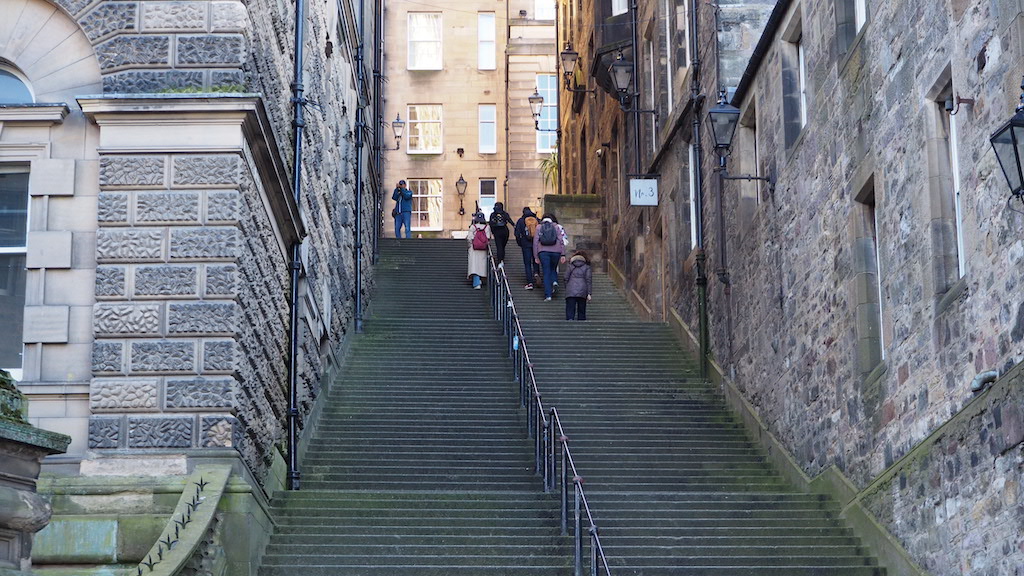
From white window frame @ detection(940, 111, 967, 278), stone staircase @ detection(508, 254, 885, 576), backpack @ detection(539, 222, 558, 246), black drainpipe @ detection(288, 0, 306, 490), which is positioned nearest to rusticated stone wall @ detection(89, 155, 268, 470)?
black drainpipe @ detection(288, 0, 306, 490)

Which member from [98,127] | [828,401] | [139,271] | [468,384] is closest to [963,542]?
[828,401]

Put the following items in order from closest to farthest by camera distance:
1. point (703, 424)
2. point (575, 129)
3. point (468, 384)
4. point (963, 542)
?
1. point (963, 542)
2. point (703, 424)
3. point (468, 384)
4. point (575, 129)

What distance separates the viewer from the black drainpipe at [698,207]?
21.6 metres

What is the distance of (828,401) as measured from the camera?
1567 centimetres

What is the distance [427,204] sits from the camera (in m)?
45.7

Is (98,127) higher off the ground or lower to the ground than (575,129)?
lower

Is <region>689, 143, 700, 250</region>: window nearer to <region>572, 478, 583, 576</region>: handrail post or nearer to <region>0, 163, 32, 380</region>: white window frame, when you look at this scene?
<region>572, 478, 583, 576</region>: handrail post

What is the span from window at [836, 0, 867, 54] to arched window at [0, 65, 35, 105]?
7.69 m

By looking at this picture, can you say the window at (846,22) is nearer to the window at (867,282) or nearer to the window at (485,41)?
the window at (867,282)

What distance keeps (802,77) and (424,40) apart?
102 ft

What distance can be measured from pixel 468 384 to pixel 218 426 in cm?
728

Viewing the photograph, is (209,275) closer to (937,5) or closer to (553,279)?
(937,5)

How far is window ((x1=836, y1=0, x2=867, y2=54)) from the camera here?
15586 mm

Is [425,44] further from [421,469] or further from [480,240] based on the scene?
[421,469]
